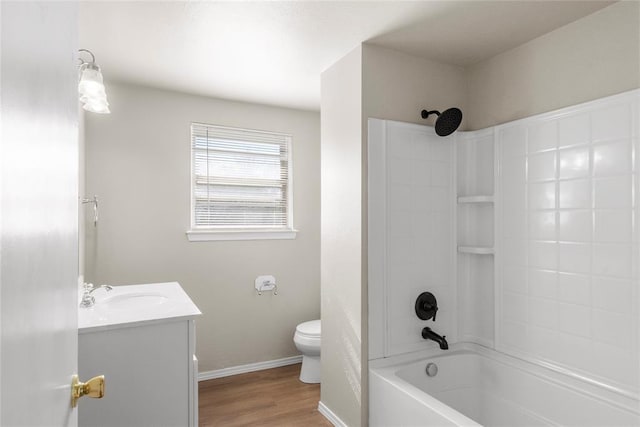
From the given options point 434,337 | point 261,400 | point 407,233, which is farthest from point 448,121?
point 261,400

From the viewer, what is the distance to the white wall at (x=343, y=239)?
2.30 m

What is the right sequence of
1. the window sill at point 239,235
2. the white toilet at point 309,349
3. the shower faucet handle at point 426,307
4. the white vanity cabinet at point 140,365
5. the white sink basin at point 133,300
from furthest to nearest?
the window sill at point 239,235
the white toilet at point 309,349
the shower faucet handle at point 426,307
the white sink basin at point 133,300
the white vanity cabinet at point 140,365

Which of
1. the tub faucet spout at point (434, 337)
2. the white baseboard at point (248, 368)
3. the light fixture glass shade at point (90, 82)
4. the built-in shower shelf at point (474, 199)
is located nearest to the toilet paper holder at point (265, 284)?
the white baseboard at point (248, 368)

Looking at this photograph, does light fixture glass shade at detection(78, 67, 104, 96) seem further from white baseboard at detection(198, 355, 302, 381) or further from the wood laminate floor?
white baseboard at detection(198, 355, 302, 381)

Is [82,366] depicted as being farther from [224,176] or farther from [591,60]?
[591,60]

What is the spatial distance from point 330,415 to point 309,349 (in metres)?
0.58

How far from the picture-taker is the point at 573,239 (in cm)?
200

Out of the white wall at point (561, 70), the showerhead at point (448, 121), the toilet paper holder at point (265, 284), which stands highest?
the white wall at point (561, 70)

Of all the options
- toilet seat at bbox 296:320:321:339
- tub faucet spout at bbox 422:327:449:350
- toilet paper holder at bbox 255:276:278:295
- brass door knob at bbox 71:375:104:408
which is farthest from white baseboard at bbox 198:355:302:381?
brass door knob at bbox 71:375:104:408

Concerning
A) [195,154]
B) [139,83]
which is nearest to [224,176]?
[195,154]

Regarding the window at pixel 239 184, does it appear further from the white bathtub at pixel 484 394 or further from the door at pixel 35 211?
the door at pixel 35 211

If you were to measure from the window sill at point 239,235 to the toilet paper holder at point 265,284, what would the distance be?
362 millimetres

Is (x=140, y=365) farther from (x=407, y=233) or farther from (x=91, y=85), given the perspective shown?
(x=407, y=233)

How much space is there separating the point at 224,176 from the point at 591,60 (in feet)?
8.74
